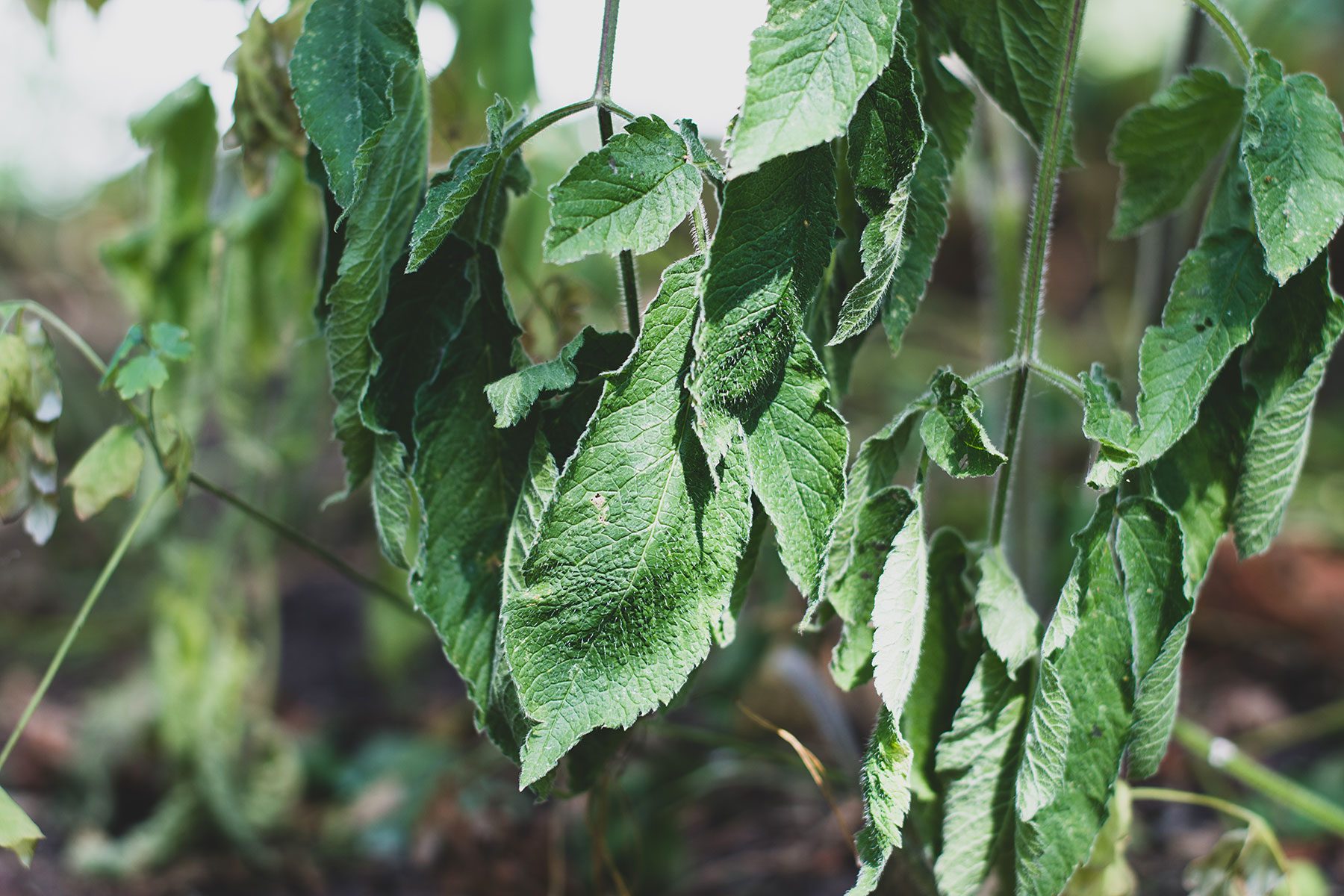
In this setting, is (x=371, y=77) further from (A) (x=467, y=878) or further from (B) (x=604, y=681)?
(A) (x=467, y=878)

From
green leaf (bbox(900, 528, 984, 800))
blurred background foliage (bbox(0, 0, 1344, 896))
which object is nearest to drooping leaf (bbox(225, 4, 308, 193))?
blurred background foliage (bbox(0, 0, 1344, 896))

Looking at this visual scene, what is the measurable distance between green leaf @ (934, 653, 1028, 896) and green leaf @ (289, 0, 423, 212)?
1.73 feet

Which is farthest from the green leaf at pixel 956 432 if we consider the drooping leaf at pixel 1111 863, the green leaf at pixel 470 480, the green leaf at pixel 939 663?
the drooping leaf at pixel 1111 863

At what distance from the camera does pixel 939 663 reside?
74cm

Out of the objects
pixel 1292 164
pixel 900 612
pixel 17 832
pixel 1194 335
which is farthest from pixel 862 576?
pixel 17 832

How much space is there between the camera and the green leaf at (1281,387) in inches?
25.3

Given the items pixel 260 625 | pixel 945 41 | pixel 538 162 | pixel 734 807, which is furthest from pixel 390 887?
pixel 945 41

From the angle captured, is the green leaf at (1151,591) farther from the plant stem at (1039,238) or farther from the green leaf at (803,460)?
the green leaf at (803,460)

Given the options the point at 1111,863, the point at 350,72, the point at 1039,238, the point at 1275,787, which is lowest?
the point at 1275,787

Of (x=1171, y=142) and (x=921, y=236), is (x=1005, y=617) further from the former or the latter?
(x=1171, y=142)

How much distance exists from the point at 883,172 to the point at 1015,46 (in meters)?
0.19

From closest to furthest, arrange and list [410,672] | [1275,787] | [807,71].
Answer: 1. [807,71]
2. [1275,787]
3. [410,672]

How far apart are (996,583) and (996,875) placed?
288mm

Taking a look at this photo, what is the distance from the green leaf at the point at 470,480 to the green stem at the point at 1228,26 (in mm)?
488
